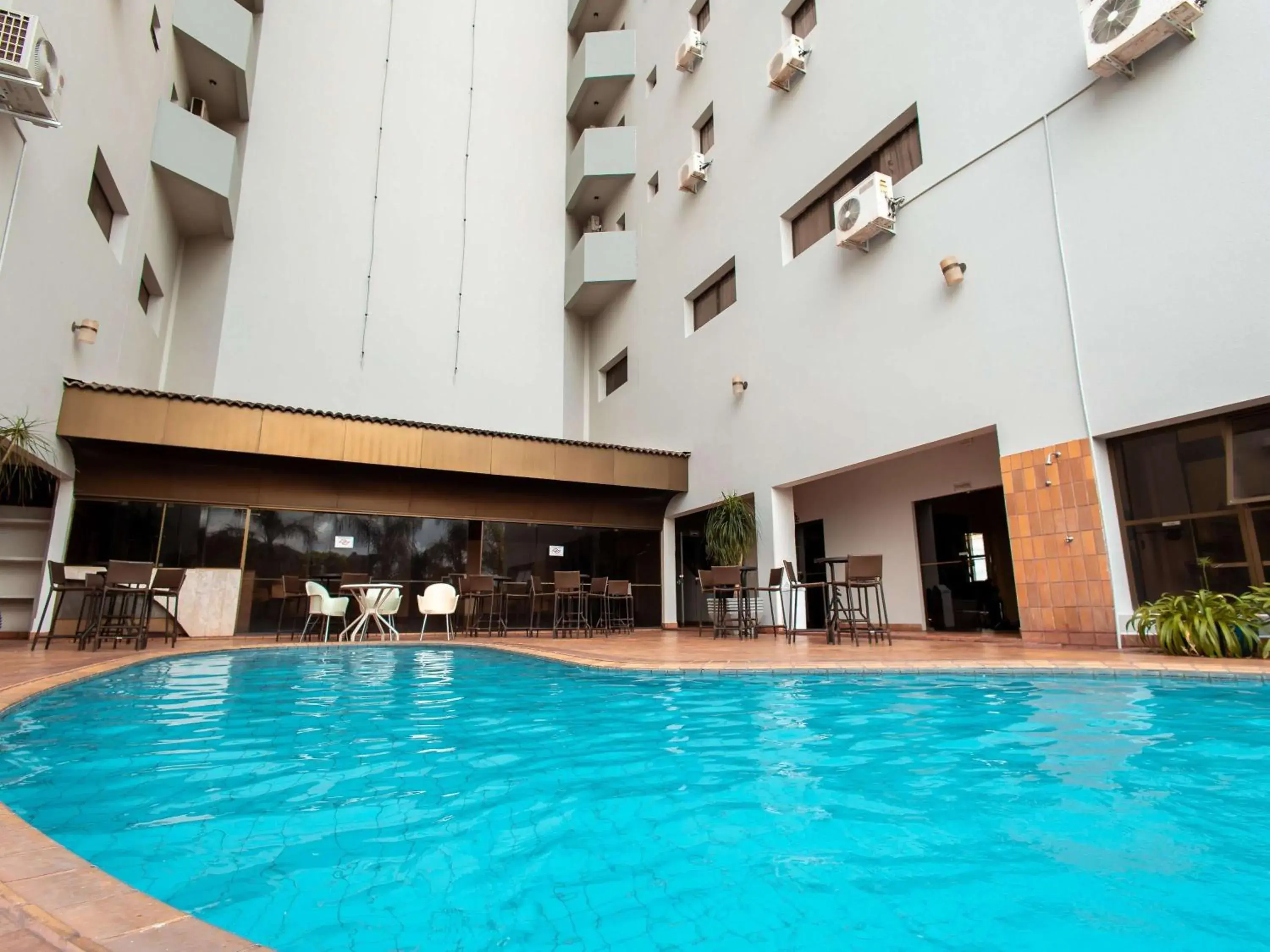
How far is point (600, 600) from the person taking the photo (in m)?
11.8

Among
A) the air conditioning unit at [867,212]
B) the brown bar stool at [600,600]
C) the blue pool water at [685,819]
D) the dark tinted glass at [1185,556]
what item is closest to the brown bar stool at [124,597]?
the blue pool water at [685,819]

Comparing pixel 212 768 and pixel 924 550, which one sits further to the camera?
pixel 924 550

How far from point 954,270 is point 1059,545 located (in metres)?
3.00

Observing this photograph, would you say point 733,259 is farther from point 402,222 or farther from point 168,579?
point 168,579

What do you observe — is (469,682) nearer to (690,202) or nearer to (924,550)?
(924,550)

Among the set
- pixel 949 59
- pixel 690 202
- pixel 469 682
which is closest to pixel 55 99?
pixel 469 682

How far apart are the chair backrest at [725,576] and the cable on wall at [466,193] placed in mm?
7994

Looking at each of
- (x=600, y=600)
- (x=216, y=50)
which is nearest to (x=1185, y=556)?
(x=600, y=600)

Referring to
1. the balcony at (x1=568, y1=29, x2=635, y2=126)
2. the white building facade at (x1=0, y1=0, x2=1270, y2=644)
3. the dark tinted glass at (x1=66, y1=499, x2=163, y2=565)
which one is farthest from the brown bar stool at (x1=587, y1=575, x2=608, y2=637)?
the balcony at (x1=568, y1=29, x2=635, y2=126)

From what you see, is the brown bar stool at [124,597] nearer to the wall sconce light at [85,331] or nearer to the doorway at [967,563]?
the wall sconce light at [85,331]

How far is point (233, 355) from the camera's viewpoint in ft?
40.7

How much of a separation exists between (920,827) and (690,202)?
12392 millimetres

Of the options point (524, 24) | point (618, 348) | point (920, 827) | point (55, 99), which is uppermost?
point (524, 24)

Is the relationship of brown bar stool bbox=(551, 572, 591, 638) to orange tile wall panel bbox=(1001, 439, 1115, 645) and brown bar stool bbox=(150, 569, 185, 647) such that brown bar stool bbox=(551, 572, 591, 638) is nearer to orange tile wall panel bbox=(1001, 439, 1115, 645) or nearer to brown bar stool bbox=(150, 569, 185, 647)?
brown bar stool bbox=(150, 569, 185, 647)
